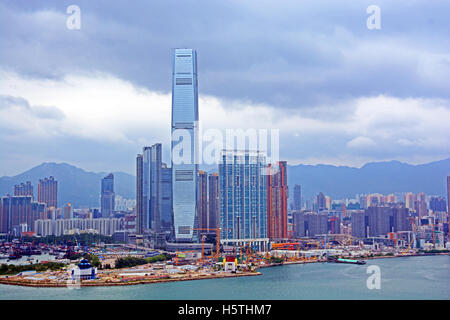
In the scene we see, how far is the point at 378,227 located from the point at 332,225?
2.31m

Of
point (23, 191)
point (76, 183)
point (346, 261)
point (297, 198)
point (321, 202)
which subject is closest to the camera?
point (346, 261)

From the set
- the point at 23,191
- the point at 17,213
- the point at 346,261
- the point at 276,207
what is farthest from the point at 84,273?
the point at 23,191

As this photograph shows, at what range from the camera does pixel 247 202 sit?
1459cm

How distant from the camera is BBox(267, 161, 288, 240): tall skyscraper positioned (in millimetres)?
15219

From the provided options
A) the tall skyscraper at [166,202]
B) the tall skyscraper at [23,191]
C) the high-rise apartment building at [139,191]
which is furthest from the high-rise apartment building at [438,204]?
the tall skyscraper at [23,191]

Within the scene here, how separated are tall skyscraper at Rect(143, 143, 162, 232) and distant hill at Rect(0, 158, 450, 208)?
913cm

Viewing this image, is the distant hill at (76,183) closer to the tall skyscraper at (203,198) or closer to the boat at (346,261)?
the tall skyscraper at (203,198)

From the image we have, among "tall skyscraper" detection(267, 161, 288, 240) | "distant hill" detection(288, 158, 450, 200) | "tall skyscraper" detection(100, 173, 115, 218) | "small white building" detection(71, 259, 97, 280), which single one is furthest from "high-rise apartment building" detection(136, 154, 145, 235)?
"small white building" detection(71, 259, 97, 280)

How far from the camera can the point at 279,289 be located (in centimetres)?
730

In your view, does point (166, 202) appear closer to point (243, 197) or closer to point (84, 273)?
point (243, 197)

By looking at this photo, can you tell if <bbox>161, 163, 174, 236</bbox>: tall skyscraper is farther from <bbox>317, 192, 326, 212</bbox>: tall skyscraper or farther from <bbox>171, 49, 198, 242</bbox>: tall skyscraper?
<bbox>317, 192, 326, 212</bbox>: tall skyscraper

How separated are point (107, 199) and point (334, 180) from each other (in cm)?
1329
